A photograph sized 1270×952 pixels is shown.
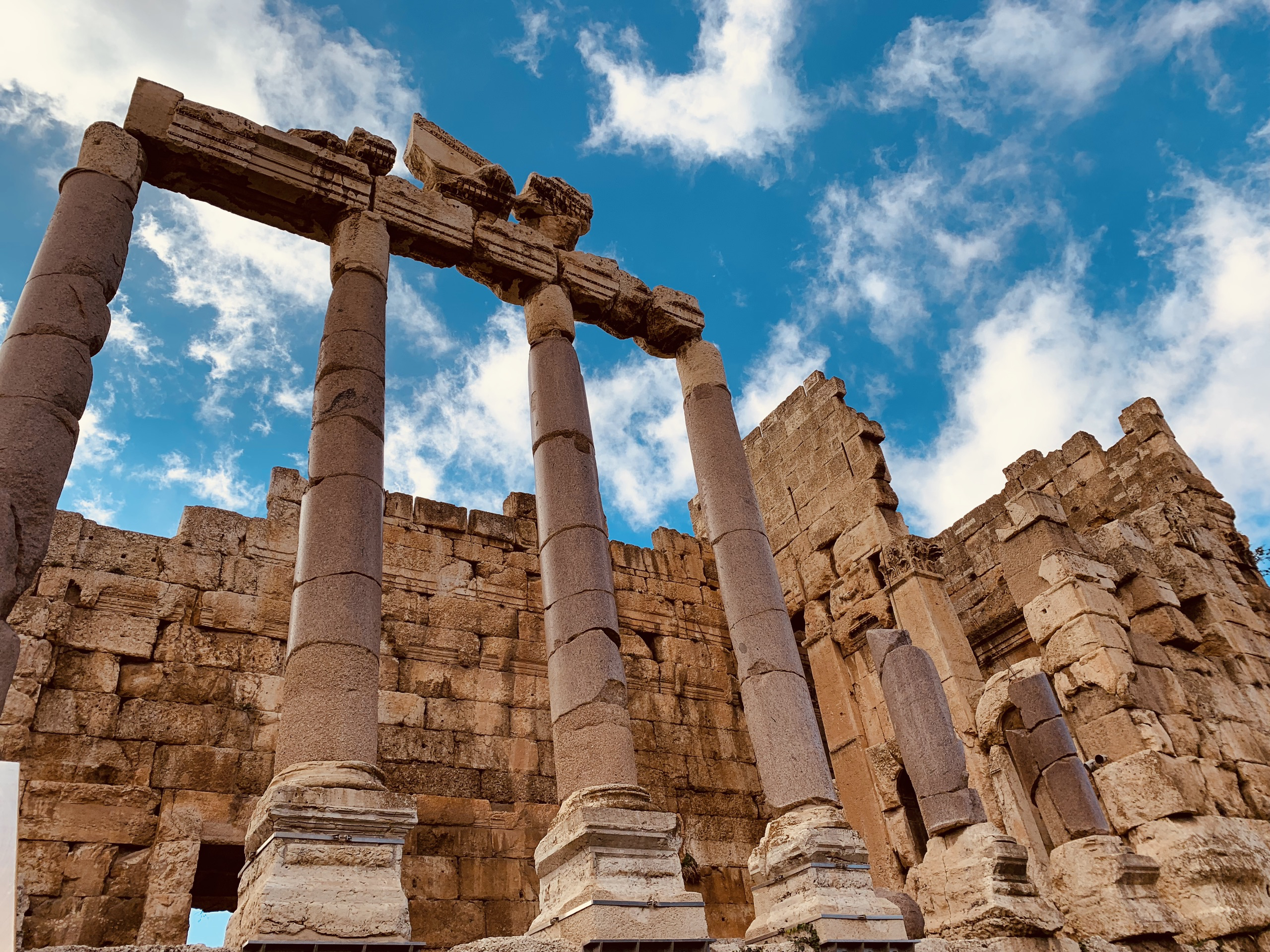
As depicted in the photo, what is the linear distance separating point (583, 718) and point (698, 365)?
16.6 feet

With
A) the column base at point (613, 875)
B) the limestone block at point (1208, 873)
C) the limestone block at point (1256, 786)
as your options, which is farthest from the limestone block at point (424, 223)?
the limestone block at point (1256, 786)

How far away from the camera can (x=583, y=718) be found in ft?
24.4

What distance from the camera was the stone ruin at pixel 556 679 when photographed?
21.1ft

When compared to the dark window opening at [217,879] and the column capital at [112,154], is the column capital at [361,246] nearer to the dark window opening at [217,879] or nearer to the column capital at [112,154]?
the column capital at [112,154]

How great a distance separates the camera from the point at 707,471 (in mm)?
10055

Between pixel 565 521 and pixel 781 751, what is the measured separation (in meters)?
2.85

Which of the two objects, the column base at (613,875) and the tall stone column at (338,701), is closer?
the tall stone column at (338,701)

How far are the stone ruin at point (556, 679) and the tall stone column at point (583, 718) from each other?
1.2 inches

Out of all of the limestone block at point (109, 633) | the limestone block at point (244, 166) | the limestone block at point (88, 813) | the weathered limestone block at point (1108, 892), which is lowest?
the weathered limestone block at point (1108, 892)

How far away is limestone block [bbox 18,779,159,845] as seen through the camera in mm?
7777

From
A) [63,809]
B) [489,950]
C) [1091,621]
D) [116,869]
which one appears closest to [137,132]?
[63,809]

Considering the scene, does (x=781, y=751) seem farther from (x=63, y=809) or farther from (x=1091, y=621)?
(x=63, y=809)

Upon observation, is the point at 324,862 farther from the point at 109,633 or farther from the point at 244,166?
the point at 244,166

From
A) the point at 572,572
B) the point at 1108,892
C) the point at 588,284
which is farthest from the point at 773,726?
the point at 588,284
